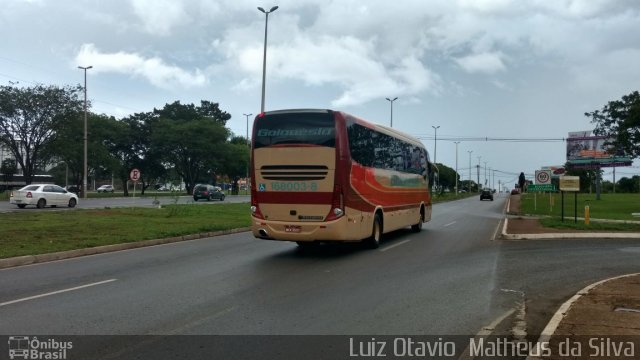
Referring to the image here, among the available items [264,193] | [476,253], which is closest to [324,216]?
[264,193]

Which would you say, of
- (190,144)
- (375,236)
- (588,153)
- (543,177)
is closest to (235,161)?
(190,144)

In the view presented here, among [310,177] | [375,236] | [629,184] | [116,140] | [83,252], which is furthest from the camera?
[629,184]

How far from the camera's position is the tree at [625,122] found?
34.5m

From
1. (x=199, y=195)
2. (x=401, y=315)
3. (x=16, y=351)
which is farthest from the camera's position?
(x=199, y=195)

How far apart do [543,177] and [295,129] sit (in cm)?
2020

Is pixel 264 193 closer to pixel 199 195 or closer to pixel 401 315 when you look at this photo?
pixel 401 315

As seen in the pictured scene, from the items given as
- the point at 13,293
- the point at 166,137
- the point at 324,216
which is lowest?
the point at 13,293

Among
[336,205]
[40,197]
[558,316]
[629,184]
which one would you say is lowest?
[558,316]

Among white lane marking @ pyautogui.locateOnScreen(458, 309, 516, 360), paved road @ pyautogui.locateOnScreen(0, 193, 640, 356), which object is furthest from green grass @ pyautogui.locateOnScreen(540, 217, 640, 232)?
white lane marking @ pyautogui.locateOnScreen(458, 309, 516, 360)

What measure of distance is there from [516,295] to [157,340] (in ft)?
19.2

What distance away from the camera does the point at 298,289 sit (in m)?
9.05

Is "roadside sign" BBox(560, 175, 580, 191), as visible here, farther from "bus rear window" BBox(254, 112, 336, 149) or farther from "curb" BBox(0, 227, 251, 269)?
"curb" BBox(0, 227, 251, 269)

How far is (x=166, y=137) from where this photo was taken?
7300 centimetres

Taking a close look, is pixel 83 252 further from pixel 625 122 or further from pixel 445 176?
pixel 445 176
